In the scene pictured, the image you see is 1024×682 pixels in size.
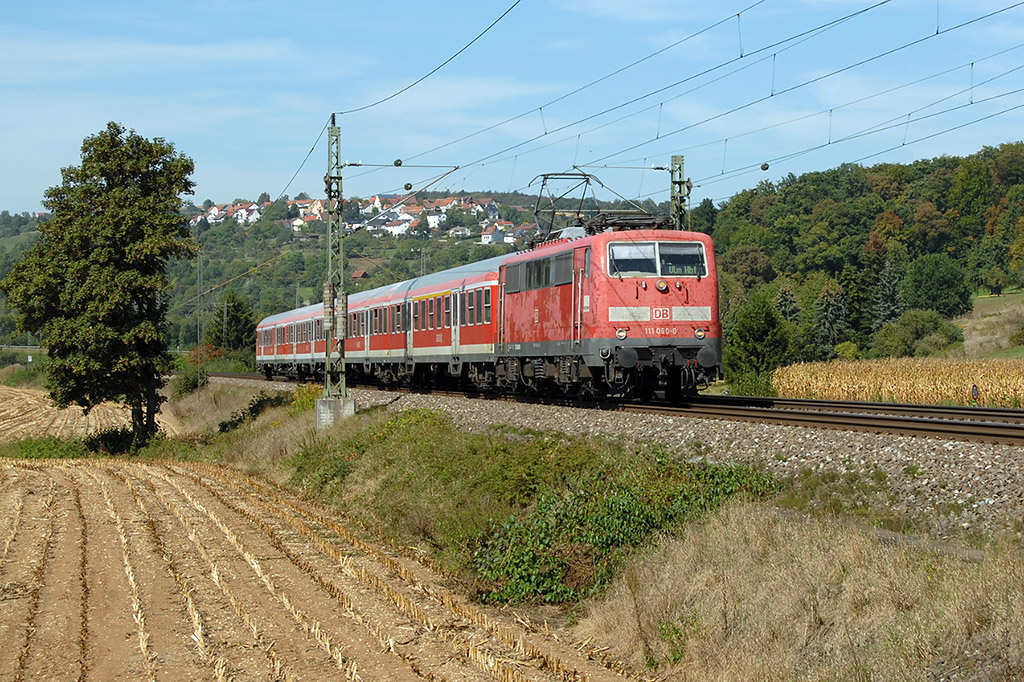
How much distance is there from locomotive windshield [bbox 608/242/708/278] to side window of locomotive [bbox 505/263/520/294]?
493cm

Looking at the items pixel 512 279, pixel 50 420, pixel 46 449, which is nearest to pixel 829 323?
pixel 50 420

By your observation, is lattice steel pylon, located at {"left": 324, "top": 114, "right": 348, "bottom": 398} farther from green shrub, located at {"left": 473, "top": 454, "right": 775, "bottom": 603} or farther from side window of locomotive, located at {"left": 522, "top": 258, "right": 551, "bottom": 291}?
green shrub, located at {"left": 473, "top": 454, "right": 775, "bottom": 603}

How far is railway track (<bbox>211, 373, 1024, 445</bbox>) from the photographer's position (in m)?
14.5

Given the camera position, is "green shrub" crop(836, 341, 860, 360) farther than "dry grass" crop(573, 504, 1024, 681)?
Yes

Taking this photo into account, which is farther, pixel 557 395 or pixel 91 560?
pixel 557 395

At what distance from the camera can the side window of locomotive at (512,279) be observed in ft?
85.5

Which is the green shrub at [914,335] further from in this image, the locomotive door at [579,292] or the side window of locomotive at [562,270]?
the locomotive door at [579,292]

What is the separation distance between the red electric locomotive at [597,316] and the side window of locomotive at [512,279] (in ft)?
0.16

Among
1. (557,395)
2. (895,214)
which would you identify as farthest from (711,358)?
(895,214)

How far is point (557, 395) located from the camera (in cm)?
2577

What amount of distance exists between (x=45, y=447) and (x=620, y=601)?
119 feet

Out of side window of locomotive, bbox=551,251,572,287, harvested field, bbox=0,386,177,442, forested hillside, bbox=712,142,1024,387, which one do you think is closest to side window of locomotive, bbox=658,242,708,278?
side window of locomotive, bbox=551,251,572,287

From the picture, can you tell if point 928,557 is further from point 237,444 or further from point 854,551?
point 237,444

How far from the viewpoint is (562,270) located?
2303cm
